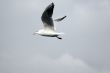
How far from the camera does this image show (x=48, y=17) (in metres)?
41.6

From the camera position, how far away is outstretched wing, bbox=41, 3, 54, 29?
40.4 metres

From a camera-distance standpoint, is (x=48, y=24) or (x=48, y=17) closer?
(x=48, y=17)

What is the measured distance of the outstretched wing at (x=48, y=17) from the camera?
4035 cm

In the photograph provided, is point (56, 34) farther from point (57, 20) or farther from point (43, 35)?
point (57, 20)

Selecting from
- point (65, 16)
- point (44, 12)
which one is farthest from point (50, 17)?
point (65, 16)

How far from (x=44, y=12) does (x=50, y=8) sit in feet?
3.75

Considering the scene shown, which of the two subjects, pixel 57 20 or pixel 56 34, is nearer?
pixel 56 34

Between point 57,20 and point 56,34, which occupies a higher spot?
point 57,20

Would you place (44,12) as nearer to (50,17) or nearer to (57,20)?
(50,17)

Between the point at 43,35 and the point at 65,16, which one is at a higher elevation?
the point at 65,16

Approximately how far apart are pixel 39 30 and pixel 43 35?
1037mm

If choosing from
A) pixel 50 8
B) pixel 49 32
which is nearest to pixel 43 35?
pixel 49 32

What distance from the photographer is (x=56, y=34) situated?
134ft

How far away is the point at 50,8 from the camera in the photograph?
1586 inches
